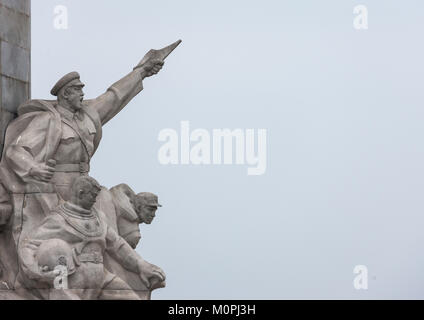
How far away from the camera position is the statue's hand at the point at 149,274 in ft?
116

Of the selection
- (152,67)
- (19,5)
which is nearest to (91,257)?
(152,67)

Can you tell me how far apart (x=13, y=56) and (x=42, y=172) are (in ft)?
7.88

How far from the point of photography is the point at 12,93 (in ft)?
119

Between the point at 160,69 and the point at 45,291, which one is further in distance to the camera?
the point at 160,69

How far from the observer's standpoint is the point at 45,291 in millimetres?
34094

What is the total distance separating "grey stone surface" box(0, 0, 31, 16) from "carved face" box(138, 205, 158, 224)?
3424mm

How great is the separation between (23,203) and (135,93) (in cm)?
285

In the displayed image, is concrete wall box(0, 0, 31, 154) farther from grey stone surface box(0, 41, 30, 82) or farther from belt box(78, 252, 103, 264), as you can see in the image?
belt box(78, 252, 103, 264)

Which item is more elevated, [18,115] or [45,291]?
[18,115]

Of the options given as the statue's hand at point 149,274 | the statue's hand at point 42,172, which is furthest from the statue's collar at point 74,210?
the statue's hand at point 149,274

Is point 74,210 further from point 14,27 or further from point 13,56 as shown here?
point 14,27

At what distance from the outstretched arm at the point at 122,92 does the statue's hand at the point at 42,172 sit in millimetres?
1615

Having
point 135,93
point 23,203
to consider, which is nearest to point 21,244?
point 23,203
